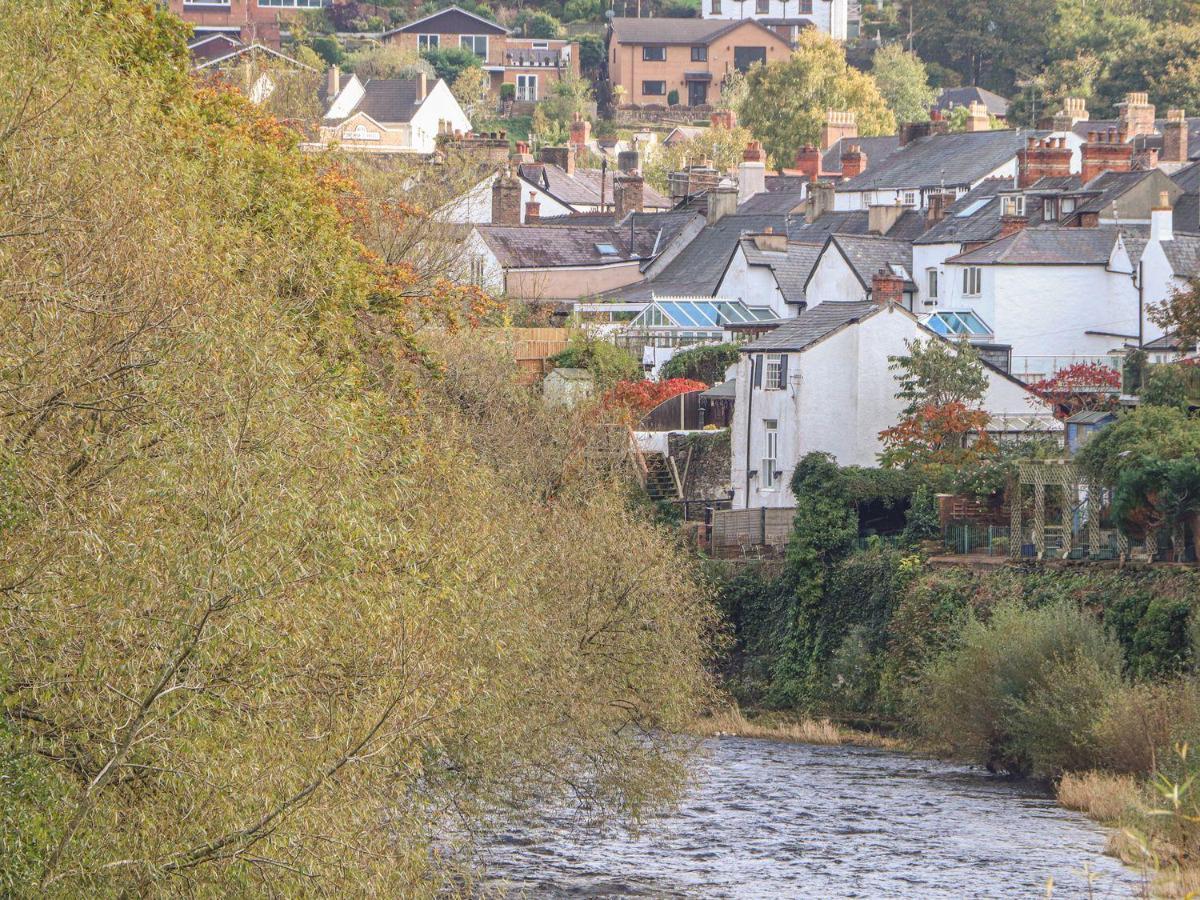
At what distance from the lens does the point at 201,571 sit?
1773 centimetres

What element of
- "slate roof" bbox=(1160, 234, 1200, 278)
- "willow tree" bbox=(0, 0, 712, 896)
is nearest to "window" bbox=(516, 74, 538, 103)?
"slate roof" bbox=(1160, 234, 1200, 278)

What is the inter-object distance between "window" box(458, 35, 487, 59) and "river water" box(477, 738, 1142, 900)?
126m

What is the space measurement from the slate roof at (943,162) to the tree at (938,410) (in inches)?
1303

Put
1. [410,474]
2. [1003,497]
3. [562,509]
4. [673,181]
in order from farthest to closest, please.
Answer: [673,181] → [1003,497] → [562,509] → [410,474]

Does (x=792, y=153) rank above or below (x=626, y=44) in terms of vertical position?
below

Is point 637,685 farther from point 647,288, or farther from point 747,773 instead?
point 647,288

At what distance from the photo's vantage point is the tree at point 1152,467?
150 feet

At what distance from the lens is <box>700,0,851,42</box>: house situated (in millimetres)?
175750

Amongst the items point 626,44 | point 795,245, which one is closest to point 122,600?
point 795,245

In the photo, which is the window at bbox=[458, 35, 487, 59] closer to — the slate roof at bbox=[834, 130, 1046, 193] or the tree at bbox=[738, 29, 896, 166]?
the tree at bbox=[738, 29, 896, 166]

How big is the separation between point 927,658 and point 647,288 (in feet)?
128

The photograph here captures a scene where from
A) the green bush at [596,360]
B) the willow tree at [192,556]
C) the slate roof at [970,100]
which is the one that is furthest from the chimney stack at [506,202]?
the willow tree at [192,556]

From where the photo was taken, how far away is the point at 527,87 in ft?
531

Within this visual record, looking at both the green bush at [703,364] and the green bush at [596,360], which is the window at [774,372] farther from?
the green bush at [703,364]
